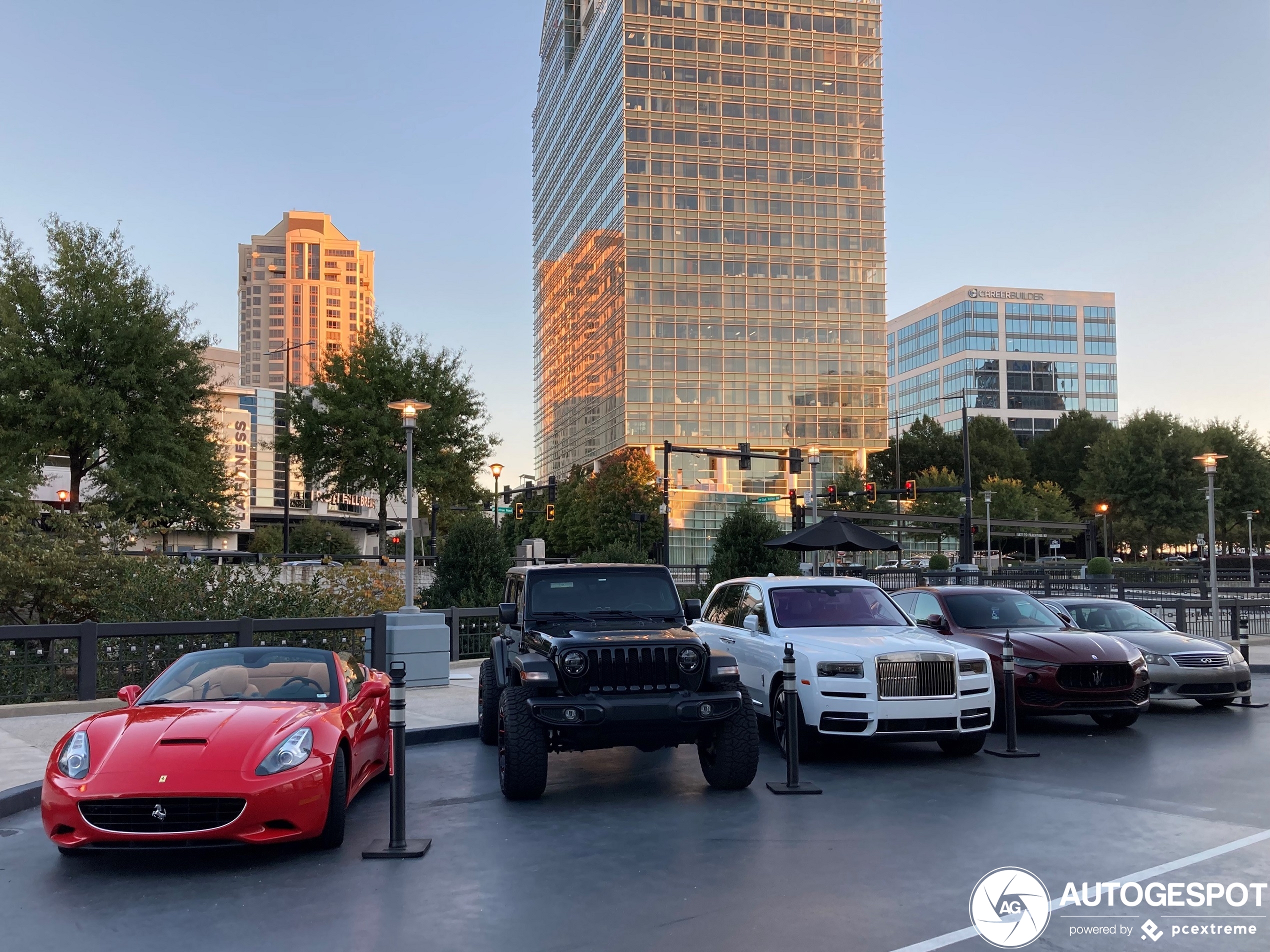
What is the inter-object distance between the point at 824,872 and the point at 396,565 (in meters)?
25.5

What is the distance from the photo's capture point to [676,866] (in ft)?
21.2

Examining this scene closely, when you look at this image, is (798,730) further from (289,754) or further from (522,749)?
(289,754)

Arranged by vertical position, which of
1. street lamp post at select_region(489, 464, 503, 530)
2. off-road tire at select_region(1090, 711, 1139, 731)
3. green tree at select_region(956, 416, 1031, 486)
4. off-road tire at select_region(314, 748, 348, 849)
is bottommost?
off-road tire at select_region(1090, 711, 1139, 731)

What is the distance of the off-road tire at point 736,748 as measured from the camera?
27.8 feet

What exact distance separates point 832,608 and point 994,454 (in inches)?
3761

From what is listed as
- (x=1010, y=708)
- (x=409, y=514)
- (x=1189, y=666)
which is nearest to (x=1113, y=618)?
(x=1189, y=666)

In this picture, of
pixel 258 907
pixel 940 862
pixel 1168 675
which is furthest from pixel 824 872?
pixel 1168 675

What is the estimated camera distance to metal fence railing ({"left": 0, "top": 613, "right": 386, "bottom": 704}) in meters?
12.7

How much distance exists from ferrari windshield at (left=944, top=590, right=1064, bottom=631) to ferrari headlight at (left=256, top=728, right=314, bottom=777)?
8477 millimetres

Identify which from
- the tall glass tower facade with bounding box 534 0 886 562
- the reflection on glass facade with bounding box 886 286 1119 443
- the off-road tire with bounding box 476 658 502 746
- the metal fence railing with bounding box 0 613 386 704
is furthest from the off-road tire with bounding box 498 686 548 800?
the reflection on glass facade with bounding box 886 286 1119 443

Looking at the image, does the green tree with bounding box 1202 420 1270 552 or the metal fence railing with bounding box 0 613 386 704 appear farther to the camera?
the green tree with bounding box 1202 420 1270 552

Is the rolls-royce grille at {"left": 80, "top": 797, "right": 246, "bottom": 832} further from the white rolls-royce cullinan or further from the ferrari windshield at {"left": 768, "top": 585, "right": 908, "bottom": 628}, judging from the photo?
the ferrari windshield at {"left": 768, "top": 585, "right": 908, "bottom": 628}

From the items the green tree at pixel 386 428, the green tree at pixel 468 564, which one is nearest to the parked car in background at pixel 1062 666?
the green tree at pixel 468 564

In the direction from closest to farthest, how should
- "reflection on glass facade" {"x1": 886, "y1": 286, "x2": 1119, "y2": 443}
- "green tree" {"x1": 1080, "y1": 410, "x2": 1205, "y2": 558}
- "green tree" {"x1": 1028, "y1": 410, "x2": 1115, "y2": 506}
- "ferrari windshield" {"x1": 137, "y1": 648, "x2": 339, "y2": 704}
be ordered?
1. "ferrari windshield" {"x1": 137, "y1": 648, "x2": 339, "y2": 704}
2. "green tree" {"x1": 1080, "y1": 410, "x2": 1205, "y2": 558}
3. "green tree" {"x1": 1028, "y1": 410, "x2": 1115, "y2": 506}
4. "reflection on glass facade" {"x1": 886, "y1": 286, "x2": 1119, "y2": 443}
